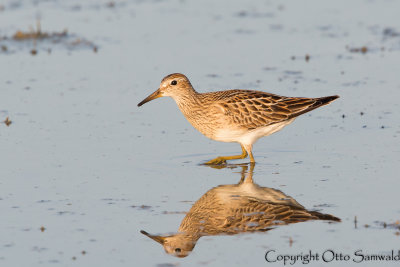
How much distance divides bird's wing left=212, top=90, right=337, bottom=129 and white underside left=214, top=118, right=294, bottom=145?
115 millimetres

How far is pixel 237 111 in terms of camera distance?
12.8m

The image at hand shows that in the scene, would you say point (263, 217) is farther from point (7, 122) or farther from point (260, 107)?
point (7, 122)

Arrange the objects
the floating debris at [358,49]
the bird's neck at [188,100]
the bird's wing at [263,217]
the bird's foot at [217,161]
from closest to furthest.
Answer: the bird's wing at [263,217] → the bird's foot at [217,161] → the bird's neck at [188,100] → the floating debris at [358,49]

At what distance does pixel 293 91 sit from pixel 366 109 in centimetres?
170

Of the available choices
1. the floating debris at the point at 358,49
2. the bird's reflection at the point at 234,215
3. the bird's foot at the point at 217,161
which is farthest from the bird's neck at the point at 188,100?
the floating debris at the point at 358,49

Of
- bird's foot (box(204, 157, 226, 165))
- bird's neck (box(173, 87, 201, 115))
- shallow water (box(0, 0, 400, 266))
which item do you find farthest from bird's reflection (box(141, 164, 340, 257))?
bird's neck (box(173, 87, 201, 115))

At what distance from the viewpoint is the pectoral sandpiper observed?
12836 mm

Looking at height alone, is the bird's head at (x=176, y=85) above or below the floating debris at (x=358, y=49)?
below

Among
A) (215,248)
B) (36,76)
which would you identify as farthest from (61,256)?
(36,76)

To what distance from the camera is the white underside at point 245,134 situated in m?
12.9

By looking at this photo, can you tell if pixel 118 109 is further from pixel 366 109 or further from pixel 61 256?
pixel 61 256

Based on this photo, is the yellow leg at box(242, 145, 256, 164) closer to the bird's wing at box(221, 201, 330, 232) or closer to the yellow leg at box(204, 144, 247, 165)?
the yellow leg at box(204, 144, 247, 165)

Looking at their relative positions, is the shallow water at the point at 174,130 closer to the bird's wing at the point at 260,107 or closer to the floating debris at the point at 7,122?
the floating debris at the point at 7,122

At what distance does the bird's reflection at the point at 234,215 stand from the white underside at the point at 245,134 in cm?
175
